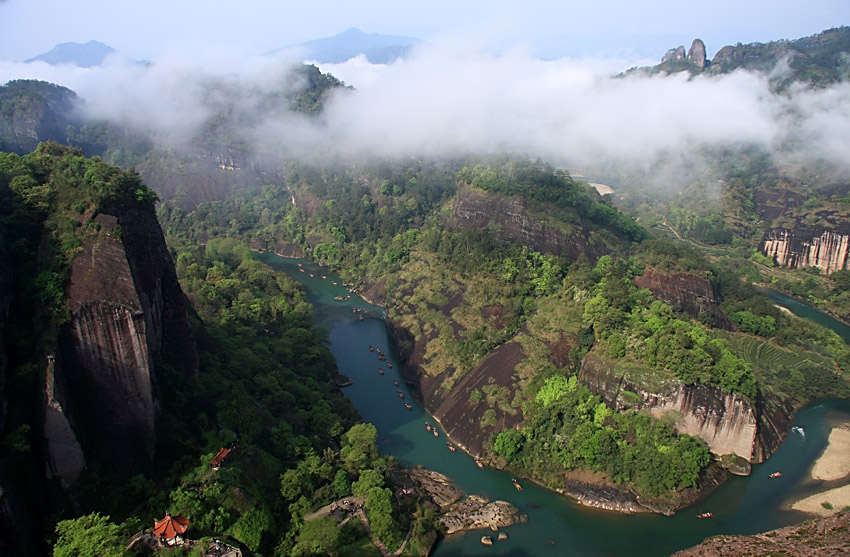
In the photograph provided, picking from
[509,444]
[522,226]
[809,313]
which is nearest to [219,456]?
[509,444]

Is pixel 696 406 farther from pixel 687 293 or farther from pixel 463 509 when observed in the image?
pixel 687 293

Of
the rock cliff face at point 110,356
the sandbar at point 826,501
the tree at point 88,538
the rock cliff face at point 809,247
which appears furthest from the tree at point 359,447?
the rock cliff face at point 809,247

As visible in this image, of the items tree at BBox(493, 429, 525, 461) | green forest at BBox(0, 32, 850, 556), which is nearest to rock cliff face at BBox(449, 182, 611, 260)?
green forest at BBox(0, 32, 850, 556)

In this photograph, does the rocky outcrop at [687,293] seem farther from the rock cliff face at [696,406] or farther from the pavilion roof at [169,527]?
the pavilion roof at [169,527]

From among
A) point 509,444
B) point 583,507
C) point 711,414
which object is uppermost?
point 711,414

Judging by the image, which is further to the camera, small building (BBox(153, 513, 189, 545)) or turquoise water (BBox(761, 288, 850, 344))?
turquoise water (BBox(761, 288, 850, 344))

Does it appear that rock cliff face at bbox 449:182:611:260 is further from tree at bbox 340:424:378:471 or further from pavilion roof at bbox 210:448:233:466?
pavilion roof at bbox 210:448:233:466

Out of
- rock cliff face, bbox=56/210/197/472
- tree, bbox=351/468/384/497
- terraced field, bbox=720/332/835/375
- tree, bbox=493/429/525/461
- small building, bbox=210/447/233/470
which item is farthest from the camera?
terraced field, bbox=720/332/835/375
